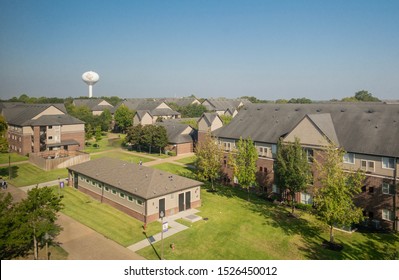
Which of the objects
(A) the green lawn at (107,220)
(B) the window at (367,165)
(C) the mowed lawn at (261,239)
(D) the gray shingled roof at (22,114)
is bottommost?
(C) the mowed lawn at (261,239)

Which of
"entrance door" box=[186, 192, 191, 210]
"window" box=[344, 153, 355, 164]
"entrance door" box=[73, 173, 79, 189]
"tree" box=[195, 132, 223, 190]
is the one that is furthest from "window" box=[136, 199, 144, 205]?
"window" box=[344, 153, 355, 164]

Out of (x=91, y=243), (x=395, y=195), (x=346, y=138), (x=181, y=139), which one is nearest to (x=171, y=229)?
(x=91, y=243)

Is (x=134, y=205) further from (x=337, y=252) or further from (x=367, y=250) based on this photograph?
(x=367, y=250)

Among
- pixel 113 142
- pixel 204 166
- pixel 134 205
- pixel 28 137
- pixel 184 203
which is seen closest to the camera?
pixel 134 205

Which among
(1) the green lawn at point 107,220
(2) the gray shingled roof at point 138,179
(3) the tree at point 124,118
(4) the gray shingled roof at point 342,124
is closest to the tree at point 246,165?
(4) the gray shingled roof at point 342,124

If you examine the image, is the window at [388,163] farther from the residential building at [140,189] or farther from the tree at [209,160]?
the residential building at [140,189]

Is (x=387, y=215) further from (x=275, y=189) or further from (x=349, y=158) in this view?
(x=275, y=189)

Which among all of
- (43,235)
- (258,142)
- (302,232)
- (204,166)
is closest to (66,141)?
(204,166)

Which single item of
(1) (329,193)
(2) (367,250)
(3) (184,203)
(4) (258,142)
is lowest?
(2) (367,250)
